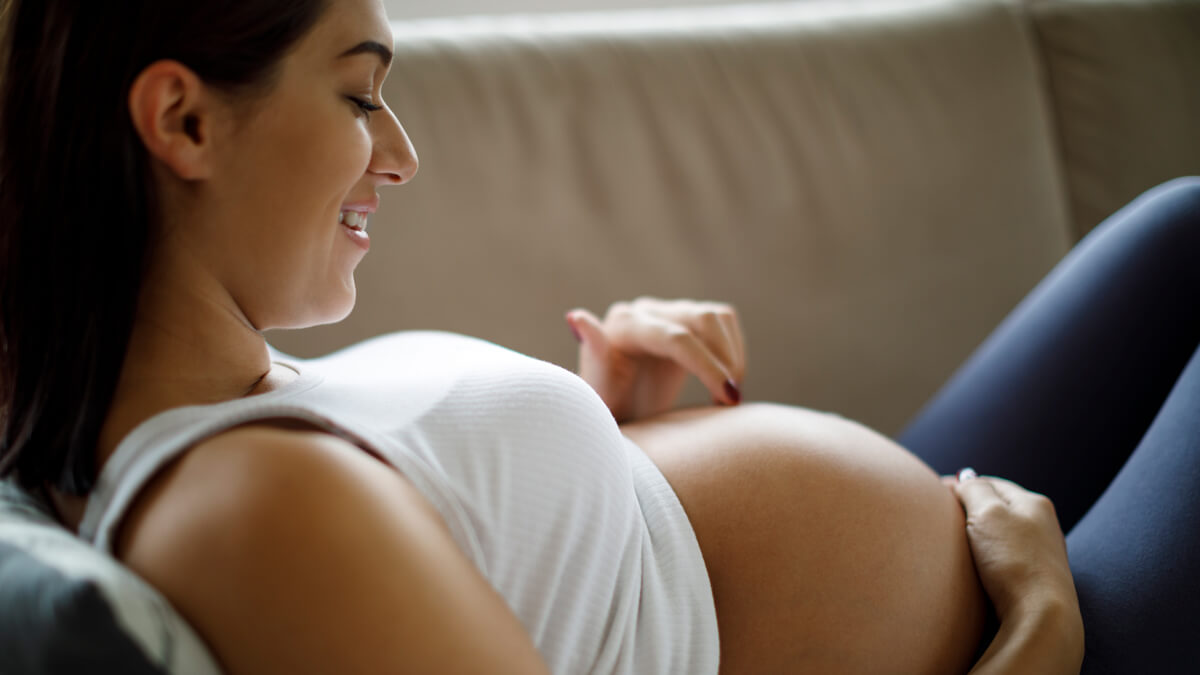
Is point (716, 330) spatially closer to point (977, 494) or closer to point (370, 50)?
point (977, 494)

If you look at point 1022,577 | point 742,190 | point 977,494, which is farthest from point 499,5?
point 1022,577

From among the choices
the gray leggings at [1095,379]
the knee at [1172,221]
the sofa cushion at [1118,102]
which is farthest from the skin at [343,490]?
the sofa cushion at [1118,102]

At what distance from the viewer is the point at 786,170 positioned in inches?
53.1

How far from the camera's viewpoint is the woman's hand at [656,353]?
94 cm

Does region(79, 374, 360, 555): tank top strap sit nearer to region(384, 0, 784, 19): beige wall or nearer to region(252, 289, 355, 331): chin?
region(252, 289, 355, 331): chin

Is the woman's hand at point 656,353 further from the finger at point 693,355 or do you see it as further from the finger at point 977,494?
the finger at point 977,494

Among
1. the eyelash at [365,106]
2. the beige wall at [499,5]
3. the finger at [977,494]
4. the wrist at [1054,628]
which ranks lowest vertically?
the wrist at [1054,628]

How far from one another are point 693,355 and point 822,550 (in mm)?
271

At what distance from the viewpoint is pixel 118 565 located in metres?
0.48

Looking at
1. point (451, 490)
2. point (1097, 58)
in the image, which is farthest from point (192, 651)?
point (1097, 58)

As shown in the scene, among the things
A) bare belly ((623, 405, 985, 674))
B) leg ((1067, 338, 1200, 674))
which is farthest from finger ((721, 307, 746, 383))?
leg ((1067, 338, 1200, 674))

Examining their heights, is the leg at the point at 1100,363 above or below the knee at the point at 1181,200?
below

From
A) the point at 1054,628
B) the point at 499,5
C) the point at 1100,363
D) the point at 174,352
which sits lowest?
the point at 1054,628

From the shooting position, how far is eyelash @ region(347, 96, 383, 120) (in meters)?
0.65
